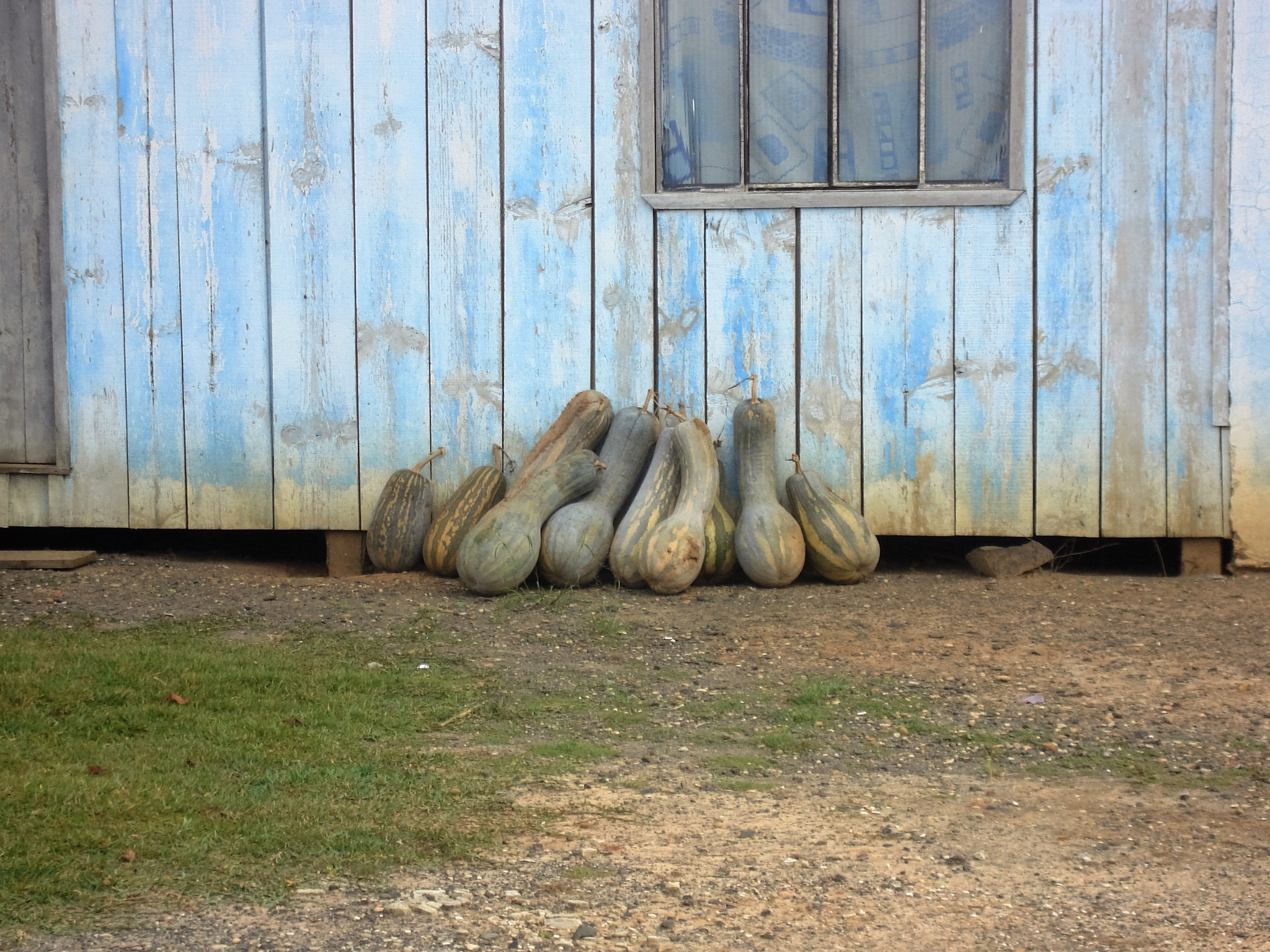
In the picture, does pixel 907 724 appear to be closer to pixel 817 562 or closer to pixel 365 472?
pixel 817 562

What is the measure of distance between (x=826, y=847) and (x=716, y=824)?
0.83 feet

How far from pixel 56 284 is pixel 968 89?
4.36 m

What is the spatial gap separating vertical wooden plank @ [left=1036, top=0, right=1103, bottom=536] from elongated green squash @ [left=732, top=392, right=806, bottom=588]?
123 cm

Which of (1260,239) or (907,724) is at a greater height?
(1260,239)

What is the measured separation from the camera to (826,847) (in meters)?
2.42

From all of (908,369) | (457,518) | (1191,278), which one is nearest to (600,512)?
(457,518)

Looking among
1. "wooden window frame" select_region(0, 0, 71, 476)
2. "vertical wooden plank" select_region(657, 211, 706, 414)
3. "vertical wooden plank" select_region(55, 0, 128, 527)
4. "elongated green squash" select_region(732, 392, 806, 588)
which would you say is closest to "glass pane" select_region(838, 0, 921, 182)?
"vertical wooden plank" select_region(657, 211, 706, 414)

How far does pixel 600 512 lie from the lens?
5.00 meters

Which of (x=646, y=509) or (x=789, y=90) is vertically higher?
(x=789, y=90)

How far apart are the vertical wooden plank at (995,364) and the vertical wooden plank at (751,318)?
76cm

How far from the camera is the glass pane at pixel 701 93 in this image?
535 centimetres

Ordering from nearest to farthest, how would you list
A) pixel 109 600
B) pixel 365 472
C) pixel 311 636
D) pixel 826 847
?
pixel 826 847, pixel 311 636, pixel 109 600, pixel 365 472

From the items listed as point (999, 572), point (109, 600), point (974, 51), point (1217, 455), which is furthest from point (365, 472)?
point (1217, 455)

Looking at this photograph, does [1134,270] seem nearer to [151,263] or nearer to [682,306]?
[682,306]
